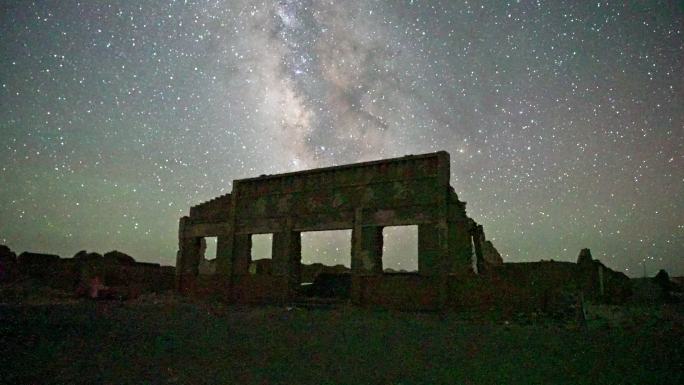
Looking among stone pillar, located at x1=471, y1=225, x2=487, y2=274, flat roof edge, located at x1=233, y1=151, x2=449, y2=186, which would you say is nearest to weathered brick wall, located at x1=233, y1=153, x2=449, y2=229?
flat roof edge, located at x1=233, y1=151, x2=449, y2=186

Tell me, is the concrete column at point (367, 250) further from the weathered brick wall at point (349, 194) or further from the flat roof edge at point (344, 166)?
the flat roof edge at point (344, 166)

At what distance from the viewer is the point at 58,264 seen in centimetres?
2088

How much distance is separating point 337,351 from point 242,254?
11.5 m

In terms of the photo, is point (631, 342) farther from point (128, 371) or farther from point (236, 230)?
point (236, 230)

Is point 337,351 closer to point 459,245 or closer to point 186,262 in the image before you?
point 459,245

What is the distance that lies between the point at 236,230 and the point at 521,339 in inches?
495

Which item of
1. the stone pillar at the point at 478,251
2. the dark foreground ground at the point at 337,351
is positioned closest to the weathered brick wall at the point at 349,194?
the stone pillar at the point at 478,251

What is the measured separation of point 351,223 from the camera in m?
15.3

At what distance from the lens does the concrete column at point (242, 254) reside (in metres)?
17.4

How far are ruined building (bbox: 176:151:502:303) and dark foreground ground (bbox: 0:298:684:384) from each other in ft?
11.3

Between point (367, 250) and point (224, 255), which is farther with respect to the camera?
point (224, 255)

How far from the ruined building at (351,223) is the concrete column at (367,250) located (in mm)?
33

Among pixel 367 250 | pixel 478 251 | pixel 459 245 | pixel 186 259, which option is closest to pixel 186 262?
pixel 186 259

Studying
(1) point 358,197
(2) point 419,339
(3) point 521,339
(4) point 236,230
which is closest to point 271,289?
(4) point 236,230
